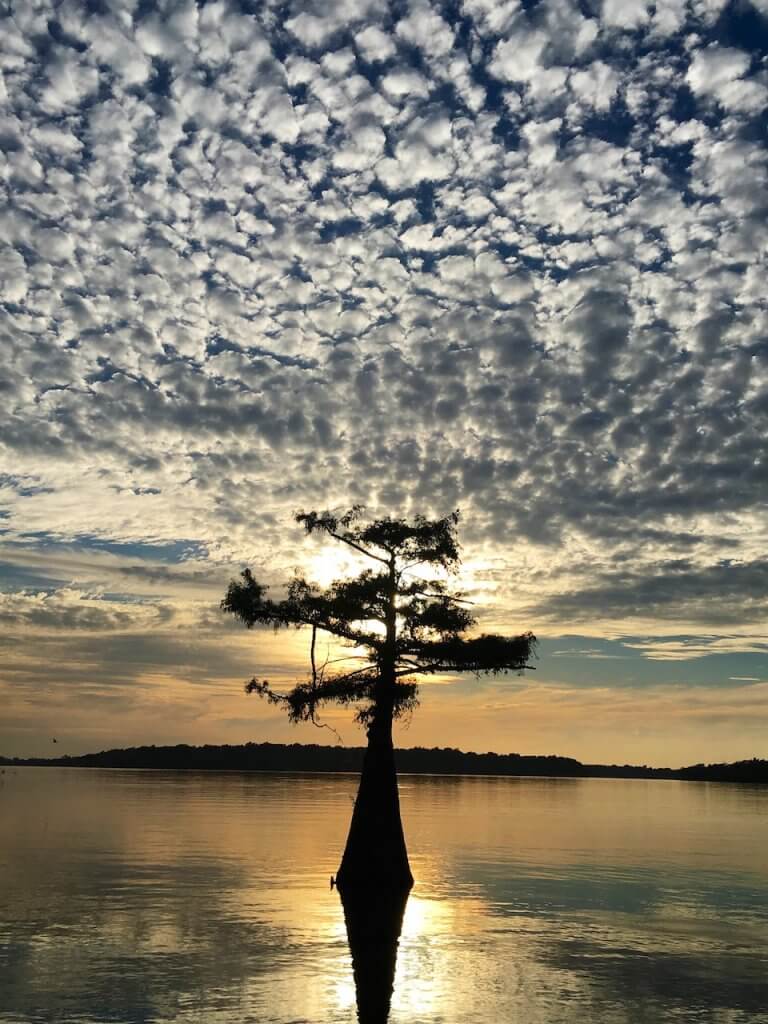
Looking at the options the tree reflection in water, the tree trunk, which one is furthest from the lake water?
the tree trunk

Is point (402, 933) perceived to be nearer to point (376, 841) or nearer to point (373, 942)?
point (373, 942)

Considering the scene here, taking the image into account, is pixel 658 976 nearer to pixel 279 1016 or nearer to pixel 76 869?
pixel 279 1016

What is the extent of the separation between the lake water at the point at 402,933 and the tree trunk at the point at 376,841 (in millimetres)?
1125

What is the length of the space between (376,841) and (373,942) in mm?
8799

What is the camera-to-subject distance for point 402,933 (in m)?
28.5

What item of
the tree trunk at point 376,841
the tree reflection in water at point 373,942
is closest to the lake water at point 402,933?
the tree reflection in water at point 373,942

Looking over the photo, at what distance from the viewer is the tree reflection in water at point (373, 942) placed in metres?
20.1

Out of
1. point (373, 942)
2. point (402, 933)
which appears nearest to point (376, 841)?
point (402, 933)

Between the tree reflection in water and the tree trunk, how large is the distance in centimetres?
34

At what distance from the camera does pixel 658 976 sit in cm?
2391

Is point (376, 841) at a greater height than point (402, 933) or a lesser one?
greater

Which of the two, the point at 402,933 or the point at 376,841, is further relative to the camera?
the point at 376,841

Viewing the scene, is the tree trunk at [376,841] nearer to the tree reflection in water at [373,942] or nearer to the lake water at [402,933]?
→ the tree reflection in water at [373,942]

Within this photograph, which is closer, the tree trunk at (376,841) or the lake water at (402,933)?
the lake water at (402,933)
